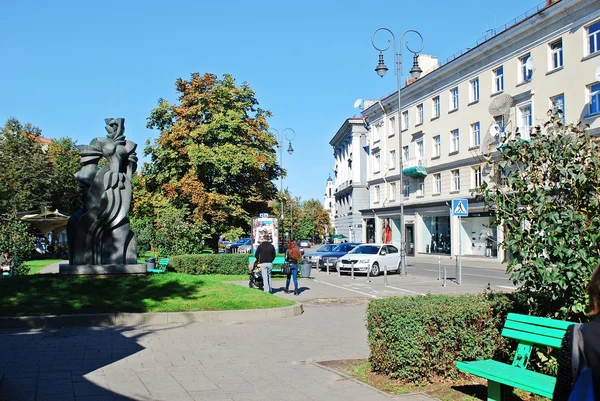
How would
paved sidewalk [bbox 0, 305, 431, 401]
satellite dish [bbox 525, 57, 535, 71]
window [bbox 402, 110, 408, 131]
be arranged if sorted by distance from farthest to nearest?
1. window [bbox 402, 110, 408, 131]
2. satellite dish [bbox 525, 57, 535, 71]
3. paved sidewalk [bbox 0, 305, 431, 401]

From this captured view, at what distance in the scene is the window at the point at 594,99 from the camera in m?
28.7

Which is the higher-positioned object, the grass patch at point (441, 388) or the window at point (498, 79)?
the window at point (498, 79)

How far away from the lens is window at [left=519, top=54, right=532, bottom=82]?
111 ft

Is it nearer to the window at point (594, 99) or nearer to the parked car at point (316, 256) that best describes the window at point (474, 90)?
the window at point (594, 99)

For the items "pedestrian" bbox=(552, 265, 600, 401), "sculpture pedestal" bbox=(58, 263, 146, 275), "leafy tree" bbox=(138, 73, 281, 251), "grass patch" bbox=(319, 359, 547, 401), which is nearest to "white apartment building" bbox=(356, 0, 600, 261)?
"leafy tree" bbox=(138, 73, 281, 251)

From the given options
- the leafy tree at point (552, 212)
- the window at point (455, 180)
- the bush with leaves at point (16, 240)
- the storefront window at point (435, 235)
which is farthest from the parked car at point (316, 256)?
the leafy tree at point (552, 212)

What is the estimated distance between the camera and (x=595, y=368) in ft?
9.00

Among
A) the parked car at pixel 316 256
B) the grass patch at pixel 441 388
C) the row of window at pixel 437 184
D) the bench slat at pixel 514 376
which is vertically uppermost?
the row of window at pixel 437 184

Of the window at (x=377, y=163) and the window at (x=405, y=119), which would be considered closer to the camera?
the window at (x=405, y=119)

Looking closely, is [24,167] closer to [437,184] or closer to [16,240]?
[16,240]

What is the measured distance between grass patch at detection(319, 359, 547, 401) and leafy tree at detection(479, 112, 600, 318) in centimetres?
101

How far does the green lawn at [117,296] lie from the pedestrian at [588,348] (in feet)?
33.4

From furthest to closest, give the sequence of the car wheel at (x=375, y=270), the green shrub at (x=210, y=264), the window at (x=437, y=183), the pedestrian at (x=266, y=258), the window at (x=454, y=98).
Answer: the window at (x=437, y=183) → the window at (x=454, y=98) → the car wheel at (x=375, y=270) → the green shrub at (x=210, y=264) → the pedestrian at (x=266, y=258)

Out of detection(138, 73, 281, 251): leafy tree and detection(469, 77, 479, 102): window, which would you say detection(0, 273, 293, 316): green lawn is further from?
detection(469, 77, 479, 102): window
